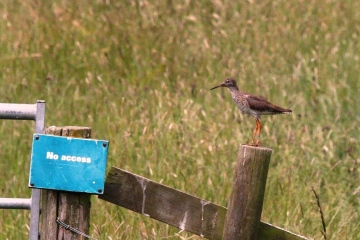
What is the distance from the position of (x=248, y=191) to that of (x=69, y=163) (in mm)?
621

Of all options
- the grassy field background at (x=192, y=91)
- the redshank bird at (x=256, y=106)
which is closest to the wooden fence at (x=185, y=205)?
the redshank bird at (x=256, y=106)

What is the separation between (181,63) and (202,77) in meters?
0.43

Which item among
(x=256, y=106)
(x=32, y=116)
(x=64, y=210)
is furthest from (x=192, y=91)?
(x=64, y=210)

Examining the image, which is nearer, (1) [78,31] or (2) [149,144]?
(2) [149,144]

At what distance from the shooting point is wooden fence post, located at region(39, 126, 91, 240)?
2.94m

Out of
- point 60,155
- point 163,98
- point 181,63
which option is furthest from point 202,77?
point 60,155

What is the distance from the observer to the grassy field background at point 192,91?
4961 millimetres

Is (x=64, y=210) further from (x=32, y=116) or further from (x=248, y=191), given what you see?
(x=248, y=191)

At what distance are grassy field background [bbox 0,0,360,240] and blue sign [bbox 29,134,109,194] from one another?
1.00m

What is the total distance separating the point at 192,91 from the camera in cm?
686

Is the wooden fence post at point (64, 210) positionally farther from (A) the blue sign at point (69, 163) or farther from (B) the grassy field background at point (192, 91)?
(B) the grassy field background at point (192, 91)

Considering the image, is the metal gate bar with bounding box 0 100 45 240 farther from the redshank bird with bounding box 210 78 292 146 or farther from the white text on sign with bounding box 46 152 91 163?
the redshank bird with bounding box 210 78 292 146

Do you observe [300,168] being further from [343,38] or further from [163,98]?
[343,38]

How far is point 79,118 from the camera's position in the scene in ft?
20.4
